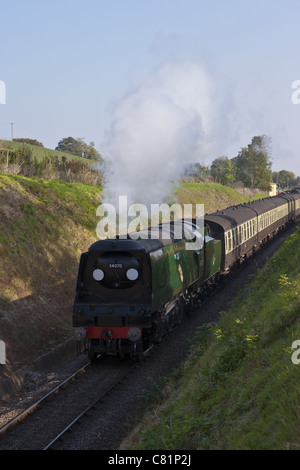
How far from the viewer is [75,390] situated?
13.0m

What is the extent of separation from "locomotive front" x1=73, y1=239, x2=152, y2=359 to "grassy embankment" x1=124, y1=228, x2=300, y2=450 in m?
1.94

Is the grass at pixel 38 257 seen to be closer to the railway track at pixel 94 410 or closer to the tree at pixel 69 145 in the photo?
the railway track at pixel 94 410

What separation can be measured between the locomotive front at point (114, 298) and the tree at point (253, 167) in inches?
3270

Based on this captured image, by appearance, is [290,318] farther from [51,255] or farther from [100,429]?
[51,255]

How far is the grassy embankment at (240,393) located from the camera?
6844 mm

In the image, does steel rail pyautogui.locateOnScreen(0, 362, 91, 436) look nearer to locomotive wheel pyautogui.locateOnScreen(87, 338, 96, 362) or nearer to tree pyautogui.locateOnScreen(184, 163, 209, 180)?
locomotive wheel pyautogui.locateOnScreen(87, 338, 96, 362)

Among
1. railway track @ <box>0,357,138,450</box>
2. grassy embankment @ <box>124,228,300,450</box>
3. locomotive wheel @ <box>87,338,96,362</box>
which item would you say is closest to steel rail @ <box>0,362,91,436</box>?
railway track @ <box>0,357,138,450</box>

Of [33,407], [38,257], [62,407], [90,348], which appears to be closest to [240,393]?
[62,407]

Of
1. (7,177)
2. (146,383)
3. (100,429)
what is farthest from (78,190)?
(100,429)

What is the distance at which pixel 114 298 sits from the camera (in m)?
14.8

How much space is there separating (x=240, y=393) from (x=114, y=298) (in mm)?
6878

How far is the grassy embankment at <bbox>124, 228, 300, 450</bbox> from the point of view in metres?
6.84

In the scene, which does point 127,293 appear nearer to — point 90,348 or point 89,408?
point 90,348

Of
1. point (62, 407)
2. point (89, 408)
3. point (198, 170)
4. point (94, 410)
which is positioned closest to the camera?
point (89, 408)
